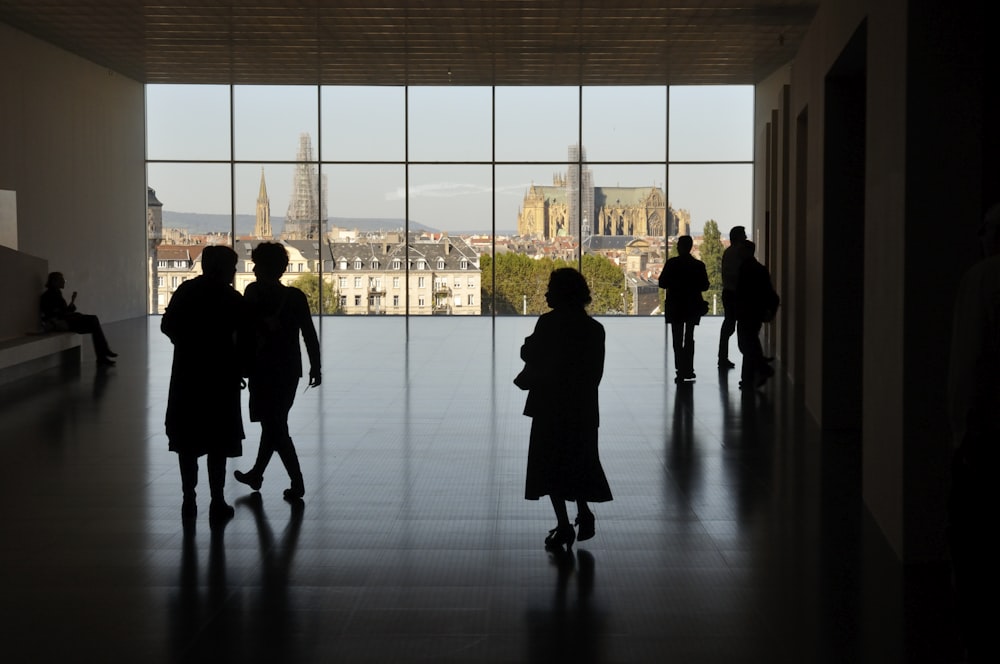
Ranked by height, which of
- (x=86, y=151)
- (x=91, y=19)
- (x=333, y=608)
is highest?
(x=91, y=19)

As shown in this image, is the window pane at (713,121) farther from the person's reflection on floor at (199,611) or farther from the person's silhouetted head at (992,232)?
the person's silhouetted head at (992,232)

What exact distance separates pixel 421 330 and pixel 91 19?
7.67 meters

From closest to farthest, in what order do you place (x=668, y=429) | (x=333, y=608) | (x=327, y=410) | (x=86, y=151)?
(x=333, y=608) → (x=668, y=429) → (x=327, y=410) → (x=86, y=151)

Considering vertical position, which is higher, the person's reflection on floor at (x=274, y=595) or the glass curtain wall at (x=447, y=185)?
the glass curtain wall at (x=447, y=185)

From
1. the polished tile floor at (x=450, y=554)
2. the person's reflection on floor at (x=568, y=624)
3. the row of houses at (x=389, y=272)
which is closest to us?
the person's reflection on floor at (x=568, y=624)

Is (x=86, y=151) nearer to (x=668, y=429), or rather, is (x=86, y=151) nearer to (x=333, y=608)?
(x=668, y=429)

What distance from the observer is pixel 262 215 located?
2381cm

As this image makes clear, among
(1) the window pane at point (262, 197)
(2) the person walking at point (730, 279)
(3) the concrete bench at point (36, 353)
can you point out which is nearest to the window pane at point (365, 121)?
(1) the window pane at point (262, 197)

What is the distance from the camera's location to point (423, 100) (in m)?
23.2

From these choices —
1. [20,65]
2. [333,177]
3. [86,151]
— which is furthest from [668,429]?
[333,177]

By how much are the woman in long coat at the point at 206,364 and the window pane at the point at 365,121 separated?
17.4 m

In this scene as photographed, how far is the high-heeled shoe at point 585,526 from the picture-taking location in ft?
18.9

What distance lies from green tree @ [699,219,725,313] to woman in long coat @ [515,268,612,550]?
720 inches

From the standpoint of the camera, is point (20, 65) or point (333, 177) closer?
point (20, 65)
